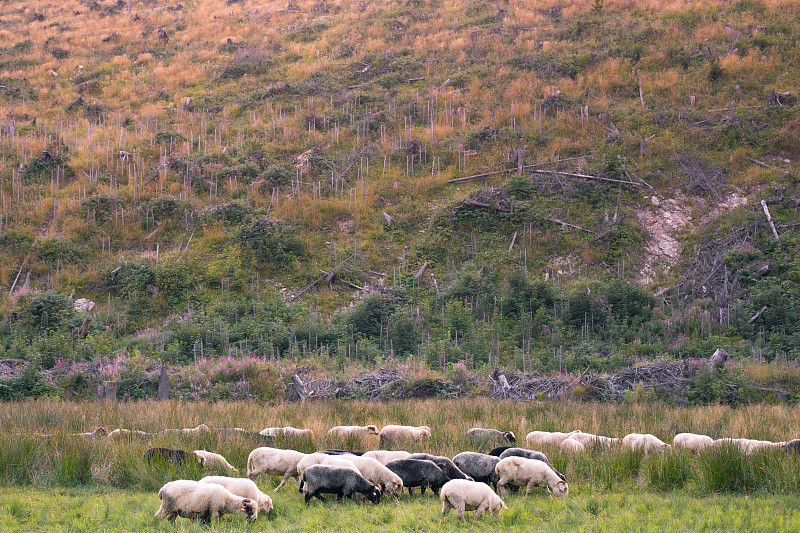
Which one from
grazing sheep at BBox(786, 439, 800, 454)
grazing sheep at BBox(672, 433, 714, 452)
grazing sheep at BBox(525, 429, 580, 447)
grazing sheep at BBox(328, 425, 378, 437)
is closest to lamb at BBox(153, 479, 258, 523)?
grazing sheep at BBox(328, 425, 378, 437)

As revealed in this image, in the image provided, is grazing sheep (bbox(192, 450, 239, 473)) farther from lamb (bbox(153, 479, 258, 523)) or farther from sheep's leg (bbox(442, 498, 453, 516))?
sheep's leg (bbox(442, 498, 453, 516))

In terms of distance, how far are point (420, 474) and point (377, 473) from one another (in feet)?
1.88

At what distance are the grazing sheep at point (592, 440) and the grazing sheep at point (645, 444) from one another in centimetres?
22

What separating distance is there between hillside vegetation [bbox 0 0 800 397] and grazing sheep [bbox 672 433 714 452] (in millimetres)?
8851

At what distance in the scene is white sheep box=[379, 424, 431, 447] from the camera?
10.7 metres

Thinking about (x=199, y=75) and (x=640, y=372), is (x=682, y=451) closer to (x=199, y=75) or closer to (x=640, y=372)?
(x=640, y=372)

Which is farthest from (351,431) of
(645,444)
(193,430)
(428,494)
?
(645,444)

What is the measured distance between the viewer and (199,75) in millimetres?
43094

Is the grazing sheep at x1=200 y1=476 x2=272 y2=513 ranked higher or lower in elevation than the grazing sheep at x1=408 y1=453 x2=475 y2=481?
higher

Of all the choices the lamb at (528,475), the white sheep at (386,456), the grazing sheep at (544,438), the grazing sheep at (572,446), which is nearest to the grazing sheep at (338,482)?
the white sheep at (386,456)

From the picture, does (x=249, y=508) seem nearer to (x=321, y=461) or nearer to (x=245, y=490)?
(x=245, y=490)

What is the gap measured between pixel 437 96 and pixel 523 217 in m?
12.2

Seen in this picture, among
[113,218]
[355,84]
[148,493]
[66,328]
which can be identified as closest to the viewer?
[148,493]

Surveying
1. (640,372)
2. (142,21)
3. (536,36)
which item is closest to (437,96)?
(536,36)
